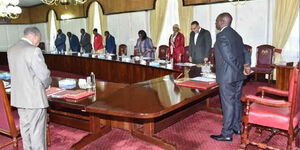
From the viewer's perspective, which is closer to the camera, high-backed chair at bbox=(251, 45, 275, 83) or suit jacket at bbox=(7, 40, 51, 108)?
suit jacket at bbox=(7, 40, 51, 108)

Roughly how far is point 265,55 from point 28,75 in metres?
5.39

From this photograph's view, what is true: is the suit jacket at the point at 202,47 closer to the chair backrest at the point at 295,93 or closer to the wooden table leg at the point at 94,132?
the wooden table leg at the point at 94,132

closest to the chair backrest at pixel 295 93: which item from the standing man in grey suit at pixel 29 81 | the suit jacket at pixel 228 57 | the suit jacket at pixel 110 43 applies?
the suit jacket at pixel 228 57

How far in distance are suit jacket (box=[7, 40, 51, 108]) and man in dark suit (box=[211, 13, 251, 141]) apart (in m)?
1.78

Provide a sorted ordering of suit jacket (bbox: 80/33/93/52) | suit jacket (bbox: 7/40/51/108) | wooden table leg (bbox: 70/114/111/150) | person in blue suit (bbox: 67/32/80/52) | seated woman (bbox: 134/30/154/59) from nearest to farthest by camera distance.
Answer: suit jacket (bbox: 7/40/51/108)
wooden table leg (bbox: 70/114/111/150)
seated woman (bbox: 134/30/154/59)
suit jacket (bbox: 80/33/93/52)
person in blue suit (bbox: 67/32/80/52)

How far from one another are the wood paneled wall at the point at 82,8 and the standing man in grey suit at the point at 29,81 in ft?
18.8

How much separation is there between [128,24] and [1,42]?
26.1ft

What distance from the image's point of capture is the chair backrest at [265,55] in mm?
6242

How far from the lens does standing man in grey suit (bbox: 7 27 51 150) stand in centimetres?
244

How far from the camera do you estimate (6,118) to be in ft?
8.97

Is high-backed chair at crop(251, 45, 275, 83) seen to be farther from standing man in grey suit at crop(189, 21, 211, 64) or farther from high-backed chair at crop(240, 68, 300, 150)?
high-backed chair at crop(240, 68, 300, 150)

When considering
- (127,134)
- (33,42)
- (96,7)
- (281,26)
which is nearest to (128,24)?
(96,7)

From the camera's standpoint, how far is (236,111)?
3.19 metres

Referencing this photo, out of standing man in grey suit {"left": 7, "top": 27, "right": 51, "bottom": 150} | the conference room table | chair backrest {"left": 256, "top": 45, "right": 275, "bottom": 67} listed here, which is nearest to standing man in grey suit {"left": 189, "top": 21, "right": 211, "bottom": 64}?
the conference room table
